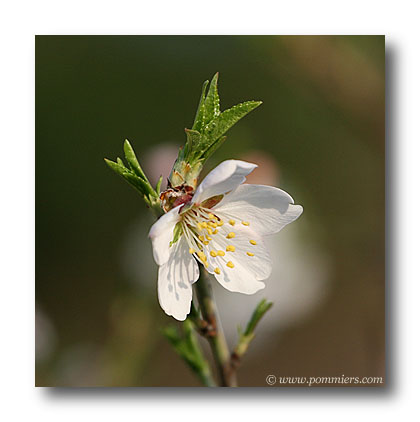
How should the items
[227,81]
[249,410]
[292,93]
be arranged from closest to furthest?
[249,410], [227,81], [292,93]

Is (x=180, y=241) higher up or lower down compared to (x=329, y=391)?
higher up

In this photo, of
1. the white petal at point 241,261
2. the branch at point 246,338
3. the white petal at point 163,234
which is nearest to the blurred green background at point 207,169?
the branch at point 246,338

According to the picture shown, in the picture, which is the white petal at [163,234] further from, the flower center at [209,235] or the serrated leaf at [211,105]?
the serrated leaf at [211,105]

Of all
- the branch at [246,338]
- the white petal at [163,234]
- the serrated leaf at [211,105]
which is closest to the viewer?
the white petal at [163,234]

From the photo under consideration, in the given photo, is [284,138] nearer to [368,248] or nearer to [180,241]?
[368,248]

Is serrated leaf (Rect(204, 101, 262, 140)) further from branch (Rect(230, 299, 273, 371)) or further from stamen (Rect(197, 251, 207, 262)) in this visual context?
branch (Rect(230, 299, 273, 371))

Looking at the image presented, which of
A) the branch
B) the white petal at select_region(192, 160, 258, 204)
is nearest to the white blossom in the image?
the white petal at select_region(192, 160, 258, 204)
